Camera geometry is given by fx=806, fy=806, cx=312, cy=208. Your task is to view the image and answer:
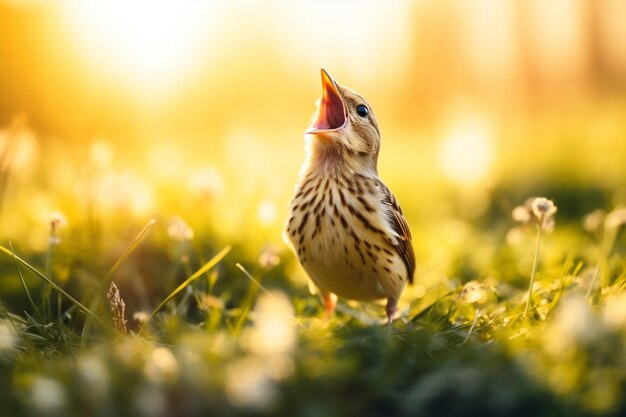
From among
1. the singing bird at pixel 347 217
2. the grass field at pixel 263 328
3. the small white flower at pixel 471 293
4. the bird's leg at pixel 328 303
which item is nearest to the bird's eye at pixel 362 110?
the singing bird at pixel 347 217

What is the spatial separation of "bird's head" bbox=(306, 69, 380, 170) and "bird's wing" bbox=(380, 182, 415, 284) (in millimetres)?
251

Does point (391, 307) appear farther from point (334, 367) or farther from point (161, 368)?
point (161, 368)

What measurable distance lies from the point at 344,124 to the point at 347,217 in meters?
0.64

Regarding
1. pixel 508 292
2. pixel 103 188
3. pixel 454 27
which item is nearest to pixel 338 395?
pixel 508 292

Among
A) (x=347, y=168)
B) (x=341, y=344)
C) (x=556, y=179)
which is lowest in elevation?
(x=556, y=179)

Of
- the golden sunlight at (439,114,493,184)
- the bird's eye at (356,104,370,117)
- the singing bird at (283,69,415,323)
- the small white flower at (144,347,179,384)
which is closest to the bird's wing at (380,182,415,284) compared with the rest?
the singing bird at (283,69,415,323)

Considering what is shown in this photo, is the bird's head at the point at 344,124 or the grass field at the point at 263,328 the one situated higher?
the bird's head at the point at 344,124

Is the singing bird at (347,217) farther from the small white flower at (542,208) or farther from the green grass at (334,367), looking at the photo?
the small white flower at (542,208)

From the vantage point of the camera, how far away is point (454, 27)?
819 inches

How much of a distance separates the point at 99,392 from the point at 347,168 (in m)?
2.18

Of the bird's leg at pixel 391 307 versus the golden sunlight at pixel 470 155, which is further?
the golden sunlight at pixel 470 155

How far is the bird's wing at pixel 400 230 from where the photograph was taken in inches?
171

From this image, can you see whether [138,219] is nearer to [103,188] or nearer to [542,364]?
[103,188]

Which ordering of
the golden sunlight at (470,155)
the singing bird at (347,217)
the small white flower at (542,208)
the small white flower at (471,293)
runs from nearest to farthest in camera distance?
1. the small white flower at (542,208)
2. the small white flower at (471,293)
3. the singing bird at (347,217)
4. the golden sunlight at (470,155)
